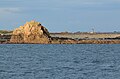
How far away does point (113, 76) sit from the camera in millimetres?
53625

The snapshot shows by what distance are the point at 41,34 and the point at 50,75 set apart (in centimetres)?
14516

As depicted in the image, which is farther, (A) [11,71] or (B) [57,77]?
(A) [11,71]

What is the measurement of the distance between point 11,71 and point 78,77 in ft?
33.8

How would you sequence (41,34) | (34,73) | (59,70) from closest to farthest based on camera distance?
1. (34,73)
2. (59,70)
3. (41,34)

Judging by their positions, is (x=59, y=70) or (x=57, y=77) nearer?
(x=57, y=77)

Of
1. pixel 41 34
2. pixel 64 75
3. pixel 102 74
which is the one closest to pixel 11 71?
pixel 64 75

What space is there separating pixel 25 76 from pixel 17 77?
1.09 metres

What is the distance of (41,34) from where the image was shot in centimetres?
19962

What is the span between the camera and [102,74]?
183ft

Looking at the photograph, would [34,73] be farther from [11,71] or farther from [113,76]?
[113,76]

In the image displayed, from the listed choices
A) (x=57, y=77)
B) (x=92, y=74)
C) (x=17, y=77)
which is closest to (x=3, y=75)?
(x=17, y=77)

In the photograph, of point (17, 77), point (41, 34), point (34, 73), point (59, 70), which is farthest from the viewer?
point (41, 34)

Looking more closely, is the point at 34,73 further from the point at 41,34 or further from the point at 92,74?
Result: the point at 41,34

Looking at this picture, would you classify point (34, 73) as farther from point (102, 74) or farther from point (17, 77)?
point (102, 74)
